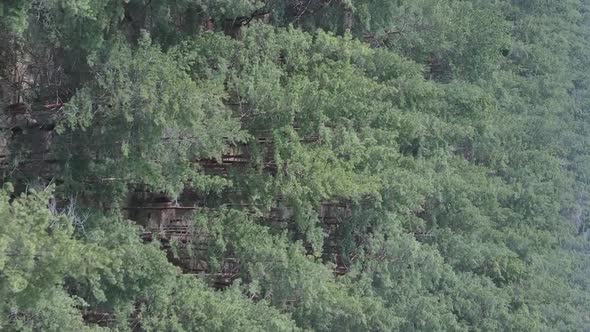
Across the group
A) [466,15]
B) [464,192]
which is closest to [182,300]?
[464,192]

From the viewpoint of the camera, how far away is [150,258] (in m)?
16.7

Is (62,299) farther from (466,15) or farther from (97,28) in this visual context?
(466,15)

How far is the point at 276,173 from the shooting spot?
833 inches

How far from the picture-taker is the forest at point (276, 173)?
1605 centimetres

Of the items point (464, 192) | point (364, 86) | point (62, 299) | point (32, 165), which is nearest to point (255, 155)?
point (364, 86)

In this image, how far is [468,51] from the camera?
30.9m

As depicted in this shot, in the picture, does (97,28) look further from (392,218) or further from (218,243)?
(392,218)

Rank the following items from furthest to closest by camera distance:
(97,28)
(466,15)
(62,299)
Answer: (466,15) < (97,28) < (62,299)

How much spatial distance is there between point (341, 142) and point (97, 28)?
9.42 m

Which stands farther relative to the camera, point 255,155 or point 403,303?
point 403,303

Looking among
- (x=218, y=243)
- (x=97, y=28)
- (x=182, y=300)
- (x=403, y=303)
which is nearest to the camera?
(x=97, y=28)

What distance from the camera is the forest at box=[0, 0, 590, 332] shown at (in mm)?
16047

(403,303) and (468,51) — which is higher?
(468,51)

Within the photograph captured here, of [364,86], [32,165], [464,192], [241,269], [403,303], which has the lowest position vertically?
[403,303]
